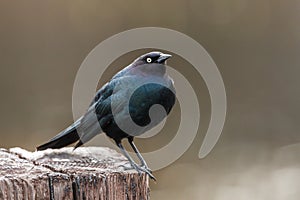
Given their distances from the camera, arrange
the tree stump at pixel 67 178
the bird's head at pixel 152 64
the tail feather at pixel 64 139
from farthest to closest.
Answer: the bird's head at pixel 152 64 → the tail feather at pixel 64 139 → the tree stump at pixel 67 178

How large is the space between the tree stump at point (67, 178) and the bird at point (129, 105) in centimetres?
15

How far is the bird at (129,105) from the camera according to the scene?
177 centimetres

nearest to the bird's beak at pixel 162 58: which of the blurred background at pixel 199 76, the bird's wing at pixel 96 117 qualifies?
the bird's wing at pixel 96 117

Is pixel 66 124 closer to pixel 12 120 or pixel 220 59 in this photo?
pixel 12 120

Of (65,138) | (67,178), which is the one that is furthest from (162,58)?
(67,178)

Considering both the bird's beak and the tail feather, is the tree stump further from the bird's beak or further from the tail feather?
the bird's beak

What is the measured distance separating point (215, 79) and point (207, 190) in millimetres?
1048

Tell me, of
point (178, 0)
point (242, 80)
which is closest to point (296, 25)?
point (242, 80)

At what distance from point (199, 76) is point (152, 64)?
65.5 inches

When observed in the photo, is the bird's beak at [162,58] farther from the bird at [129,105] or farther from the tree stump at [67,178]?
the tree stump at [67,178]

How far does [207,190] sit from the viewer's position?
369 centimetres

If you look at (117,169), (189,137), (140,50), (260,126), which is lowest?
(117,169)

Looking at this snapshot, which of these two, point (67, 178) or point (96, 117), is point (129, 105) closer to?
point (96, 117)

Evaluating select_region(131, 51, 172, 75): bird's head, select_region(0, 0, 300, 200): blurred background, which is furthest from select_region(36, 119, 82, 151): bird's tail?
select_region(0, 0, 300, 200): blurred background
